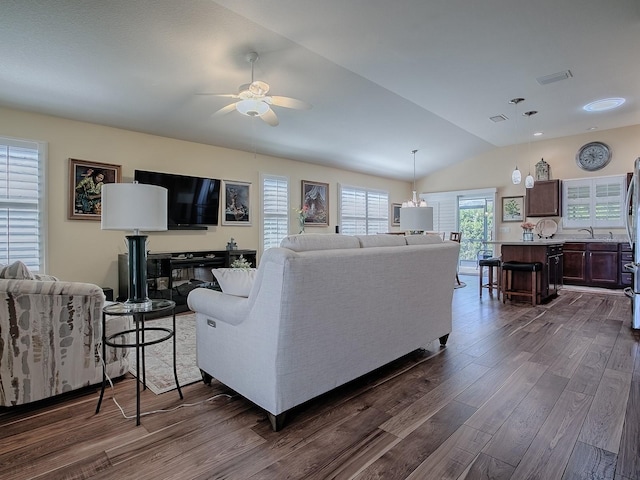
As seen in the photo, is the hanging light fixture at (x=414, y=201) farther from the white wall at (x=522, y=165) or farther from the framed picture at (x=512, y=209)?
the framed picture at (x=512, y=209)

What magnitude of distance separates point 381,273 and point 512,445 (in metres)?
1.15

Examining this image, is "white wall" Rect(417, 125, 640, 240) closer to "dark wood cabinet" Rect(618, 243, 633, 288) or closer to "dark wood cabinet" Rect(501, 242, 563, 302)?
"dark wood cabinet" Rect(618, 243, 633, 288)

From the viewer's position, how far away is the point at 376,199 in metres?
8.82

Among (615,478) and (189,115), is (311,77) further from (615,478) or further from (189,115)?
(615,478)

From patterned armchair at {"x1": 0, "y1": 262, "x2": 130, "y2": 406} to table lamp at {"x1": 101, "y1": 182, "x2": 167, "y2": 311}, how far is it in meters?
0.44

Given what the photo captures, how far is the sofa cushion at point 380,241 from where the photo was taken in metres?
2.40

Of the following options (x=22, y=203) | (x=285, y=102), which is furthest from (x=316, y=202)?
(x=22, y=203)

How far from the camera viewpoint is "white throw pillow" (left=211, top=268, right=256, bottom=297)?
7.36ft

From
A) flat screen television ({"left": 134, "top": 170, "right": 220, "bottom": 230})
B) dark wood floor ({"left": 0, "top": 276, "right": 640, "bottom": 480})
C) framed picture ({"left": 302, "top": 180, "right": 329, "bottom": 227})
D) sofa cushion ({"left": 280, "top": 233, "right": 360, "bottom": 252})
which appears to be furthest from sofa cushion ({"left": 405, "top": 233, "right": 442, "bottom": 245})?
framed picture ({"left": 302, "top": 180, "right": 329, "bottom": 227})

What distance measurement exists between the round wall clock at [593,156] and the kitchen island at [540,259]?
8.18ft

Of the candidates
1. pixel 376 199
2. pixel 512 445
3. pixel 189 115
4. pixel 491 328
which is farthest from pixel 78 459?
pixel 376 199

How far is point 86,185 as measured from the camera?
4.33 metres

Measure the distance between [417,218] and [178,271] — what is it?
3431 millimetres

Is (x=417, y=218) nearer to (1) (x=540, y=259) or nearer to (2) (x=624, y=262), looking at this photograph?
(1) (x=540, y=259)
